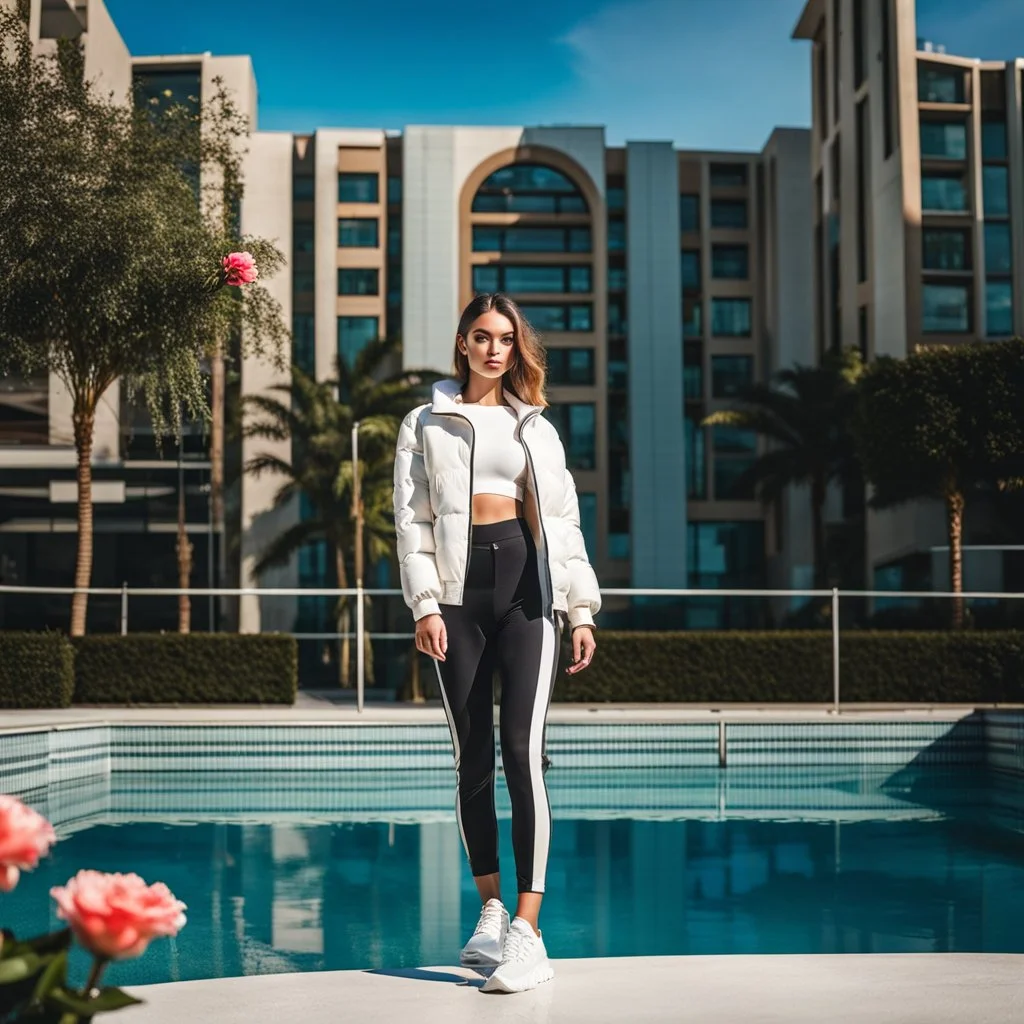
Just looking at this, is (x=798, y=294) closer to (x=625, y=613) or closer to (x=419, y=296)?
(x=419, y=296)

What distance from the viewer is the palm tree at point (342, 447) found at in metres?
30.1

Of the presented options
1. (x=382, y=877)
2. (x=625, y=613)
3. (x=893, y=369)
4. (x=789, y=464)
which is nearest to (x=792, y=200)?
(x=789, y=464)

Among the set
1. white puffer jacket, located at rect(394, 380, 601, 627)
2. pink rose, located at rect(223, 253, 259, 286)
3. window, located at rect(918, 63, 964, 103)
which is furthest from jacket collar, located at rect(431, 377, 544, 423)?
window, located at rect(918, 63, 964, 103)

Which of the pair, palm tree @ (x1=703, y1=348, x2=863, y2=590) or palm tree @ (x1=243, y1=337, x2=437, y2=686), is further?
palm tree @ (x1=703, y1=348, x2=863, y2=590)

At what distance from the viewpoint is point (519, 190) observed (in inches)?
1874

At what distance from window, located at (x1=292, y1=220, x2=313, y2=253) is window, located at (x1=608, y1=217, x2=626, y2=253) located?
10178mm

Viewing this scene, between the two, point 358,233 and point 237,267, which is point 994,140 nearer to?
point 358,233

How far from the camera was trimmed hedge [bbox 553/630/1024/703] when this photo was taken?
47.1 feet

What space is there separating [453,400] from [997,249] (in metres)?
33.3

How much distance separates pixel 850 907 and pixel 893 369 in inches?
804

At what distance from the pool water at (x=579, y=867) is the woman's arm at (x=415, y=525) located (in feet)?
4.88

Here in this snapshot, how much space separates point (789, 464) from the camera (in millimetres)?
34000

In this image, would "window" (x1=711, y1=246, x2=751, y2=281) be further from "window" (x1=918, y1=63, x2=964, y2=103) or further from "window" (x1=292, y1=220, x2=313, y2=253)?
"window" (x1=918, y1=63, x2=964, y2=103)

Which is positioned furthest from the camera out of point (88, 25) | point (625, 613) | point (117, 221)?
point (625, 613)
